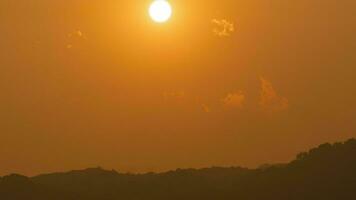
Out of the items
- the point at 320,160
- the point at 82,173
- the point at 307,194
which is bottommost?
the point at 307,194

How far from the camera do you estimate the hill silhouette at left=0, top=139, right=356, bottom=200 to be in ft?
442

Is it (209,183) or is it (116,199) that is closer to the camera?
(116,199)

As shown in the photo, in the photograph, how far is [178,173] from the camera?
160 metres

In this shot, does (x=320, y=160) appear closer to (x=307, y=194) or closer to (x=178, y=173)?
(x=307, y=194)

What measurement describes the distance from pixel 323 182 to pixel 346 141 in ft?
46.6

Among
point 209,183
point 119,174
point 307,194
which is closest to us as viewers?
point 307,194

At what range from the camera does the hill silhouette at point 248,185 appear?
442ft

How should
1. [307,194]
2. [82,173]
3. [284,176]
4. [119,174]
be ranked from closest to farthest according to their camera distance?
1. [307,194]
2. [284,176]
3. [119,174]
4. [82,173]

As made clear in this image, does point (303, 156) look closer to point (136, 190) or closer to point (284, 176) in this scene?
point (284, 176)

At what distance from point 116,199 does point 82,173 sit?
53337 millimetres

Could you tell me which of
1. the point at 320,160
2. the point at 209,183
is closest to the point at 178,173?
the point at 209,183

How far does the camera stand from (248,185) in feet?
480

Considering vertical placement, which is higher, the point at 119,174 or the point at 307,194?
the point at 119,174

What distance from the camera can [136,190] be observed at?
497 feet
